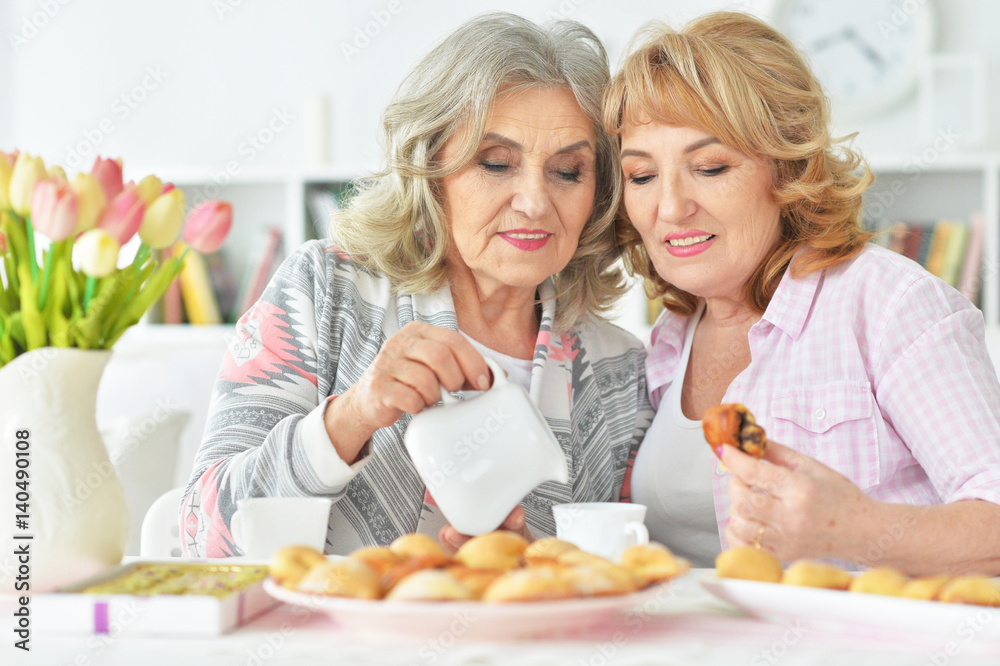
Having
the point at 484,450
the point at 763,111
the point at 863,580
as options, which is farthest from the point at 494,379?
the point at 763,111

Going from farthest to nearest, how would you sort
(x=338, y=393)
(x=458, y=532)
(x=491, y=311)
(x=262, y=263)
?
(x=262, y=263) → (x=491, y=311) → (x=338, y=393) → (x=458, y=532)

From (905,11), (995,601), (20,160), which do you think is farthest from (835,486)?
(905,11)

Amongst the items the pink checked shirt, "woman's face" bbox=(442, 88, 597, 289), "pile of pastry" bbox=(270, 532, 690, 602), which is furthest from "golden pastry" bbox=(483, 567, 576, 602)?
"woman's face" bbox=(442, 88, 597, 289)

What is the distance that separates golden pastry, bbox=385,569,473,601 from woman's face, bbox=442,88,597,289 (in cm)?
86

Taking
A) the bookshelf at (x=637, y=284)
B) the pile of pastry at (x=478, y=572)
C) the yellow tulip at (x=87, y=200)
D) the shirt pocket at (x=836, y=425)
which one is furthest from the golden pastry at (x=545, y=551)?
the bookshelf at (x=637, y=284)

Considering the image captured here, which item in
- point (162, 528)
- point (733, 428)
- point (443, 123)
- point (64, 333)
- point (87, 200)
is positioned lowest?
point (162, 528)

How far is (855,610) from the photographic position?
65cm

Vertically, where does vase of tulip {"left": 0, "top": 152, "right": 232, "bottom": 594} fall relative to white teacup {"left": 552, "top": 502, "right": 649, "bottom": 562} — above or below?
above

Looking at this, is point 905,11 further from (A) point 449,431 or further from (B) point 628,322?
(A) point 449,431

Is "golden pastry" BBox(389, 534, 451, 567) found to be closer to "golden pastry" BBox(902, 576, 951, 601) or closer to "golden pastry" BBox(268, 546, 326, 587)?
"golden pastry" BBox(268, 546, 326, 587)

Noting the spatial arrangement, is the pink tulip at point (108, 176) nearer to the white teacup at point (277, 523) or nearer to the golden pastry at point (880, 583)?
the white teacup at point (277, 523)

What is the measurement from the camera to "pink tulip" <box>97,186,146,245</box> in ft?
2.37

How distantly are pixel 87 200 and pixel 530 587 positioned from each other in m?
0.46

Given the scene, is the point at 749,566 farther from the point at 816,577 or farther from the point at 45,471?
the point at 45,471
